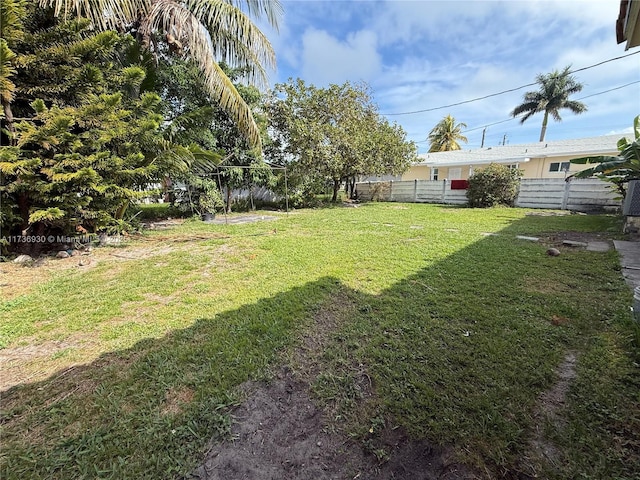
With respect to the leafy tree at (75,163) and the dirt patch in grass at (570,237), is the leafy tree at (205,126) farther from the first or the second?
Result: the dirt patch in grass at (570,237)

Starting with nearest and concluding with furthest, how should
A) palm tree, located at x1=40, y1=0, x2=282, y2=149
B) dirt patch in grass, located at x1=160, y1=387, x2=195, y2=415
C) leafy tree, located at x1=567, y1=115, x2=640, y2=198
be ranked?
dirt patch in grass, located at x1=160, y1=387, x2=195, y2=415, palm tree, located at x1=40, y1=0, x2=282, y2=149, leafy tree, located at x1=567, y1=115, x2=640, y2=198

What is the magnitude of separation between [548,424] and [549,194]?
1371 cm

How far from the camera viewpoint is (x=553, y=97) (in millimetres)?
22328

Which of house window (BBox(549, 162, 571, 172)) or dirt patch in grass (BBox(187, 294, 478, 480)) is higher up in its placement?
house window (BBox(549, 162, 571, 172))

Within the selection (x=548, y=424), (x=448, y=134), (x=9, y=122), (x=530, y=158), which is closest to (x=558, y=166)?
(x=530, y=158)

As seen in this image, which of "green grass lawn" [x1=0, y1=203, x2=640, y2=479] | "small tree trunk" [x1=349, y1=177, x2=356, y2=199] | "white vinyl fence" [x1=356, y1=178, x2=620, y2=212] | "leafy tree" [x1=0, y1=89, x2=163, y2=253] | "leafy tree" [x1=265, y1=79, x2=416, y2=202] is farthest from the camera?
"small tree trunk" [x1=349, y1=177, x2=356, y2=199]

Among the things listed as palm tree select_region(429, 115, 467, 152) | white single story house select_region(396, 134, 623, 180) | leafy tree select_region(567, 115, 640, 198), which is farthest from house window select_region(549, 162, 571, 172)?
palm tree select_region(429, 115, 467, 152)

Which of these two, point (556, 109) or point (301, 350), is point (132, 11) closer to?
point (301, 350)

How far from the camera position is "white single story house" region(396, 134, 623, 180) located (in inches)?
583

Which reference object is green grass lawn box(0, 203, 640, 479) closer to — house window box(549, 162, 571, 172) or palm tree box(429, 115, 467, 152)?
→ house window box(549, 162, 571, 172)

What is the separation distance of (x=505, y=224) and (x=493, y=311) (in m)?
6.57

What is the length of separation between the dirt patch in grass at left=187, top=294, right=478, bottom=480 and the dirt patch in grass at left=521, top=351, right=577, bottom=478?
13.9 inches

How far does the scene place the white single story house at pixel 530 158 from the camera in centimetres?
1481

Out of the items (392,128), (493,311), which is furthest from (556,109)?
(493,311)
